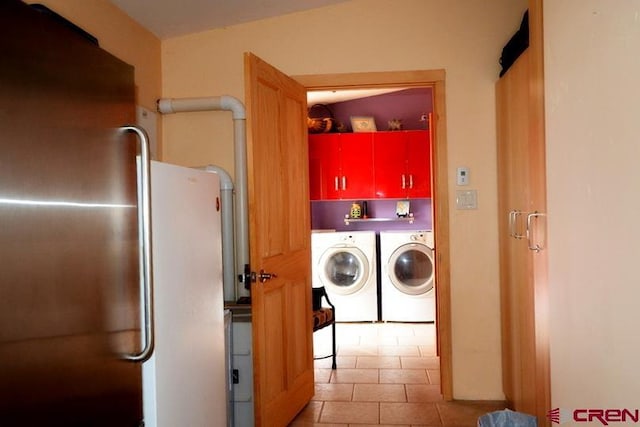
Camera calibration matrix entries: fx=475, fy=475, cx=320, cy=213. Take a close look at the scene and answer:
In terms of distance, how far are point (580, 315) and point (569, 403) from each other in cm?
33

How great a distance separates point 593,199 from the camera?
125 centimetres

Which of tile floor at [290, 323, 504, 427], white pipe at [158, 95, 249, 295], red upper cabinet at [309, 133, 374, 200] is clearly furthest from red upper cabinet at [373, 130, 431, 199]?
white pipe at [158, 95, 249, 295]

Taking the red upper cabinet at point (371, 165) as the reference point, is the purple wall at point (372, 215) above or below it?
below

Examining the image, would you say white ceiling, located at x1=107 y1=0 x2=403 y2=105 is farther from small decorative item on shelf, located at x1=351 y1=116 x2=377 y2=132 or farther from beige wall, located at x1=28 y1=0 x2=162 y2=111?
small decorative item on shelf, located at x1=351 y1=116 x2=377 y2=132

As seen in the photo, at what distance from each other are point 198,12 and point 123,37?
1.44 feet

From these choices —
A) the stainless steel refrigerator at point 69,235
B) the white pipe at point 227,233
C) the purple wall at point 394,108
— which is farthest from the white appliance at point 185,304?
the purple wall at point 394,108

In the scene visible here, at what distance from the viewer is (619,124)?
3.64 ft

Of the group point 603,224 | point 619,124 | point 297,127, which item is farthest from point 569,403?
point 297,127

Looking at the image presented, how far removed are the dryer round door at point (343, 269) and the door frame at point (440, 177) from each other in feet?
6.36

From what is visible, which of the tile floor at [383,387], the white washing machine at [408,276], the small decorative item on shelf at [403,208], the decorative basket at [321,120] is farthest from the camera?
the small decorative item on shelf at [403,208]

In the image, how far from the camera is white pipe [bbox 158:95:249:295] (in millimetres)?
2893

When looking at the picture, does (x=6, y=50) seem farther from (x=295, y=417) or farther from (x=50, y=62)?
(x=295, y=417)

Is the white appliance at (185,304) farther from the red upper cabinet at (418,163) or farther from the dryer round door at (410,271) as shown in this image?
the red upper cabinet at (418,163)

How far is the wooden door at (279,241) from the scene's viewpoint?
2236 mm
